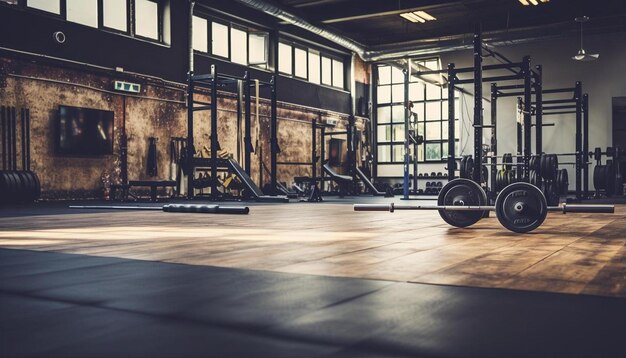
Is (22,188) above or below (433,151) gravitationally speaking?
below

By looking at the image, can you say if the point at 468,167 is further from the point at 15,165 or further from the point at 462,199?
the point at 15,165

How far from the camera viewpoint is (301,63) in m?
14.2

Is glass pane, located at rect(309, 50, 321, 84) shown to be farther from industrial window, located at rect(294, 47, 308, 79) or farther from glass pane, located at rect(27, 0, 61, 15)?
glass pane, located at rect(27, 0, 61, 15)

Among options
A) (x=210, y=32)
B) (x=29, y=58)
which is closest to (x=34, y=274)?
(x=29, y=58)

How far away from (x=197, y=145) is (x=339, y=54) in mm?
6145

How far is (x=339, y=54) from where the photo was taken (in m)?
15.7

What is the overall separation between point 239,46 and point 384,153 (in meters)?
6.15

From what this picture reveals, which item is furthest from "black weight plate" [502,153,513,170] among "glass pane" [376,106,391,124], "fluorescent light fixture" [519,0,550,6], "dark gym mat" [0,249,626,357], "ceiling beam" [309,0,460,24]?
"glass pane" [376,106,391,124]

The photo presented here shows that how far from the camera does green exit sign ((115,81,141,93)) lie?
9.48 meters

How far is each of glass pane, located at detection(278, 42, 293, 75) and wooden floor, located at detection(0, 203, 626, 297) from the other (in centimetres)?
1031

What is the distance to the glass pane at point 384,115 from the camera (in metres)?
16.6

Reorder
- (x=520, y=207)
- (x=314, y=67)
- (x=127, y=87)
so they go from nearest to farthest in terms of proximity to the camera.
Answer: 1. (x=520, y=207)
2. (x=127, y=87)
3. (x=314, y=67)

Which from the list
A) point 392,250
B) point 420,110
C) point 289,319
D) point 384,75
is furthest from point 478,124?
point 384,75

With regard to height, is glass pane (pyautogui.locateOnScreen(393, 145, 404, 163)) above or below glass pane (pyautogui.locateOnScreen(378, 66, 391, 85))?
below
